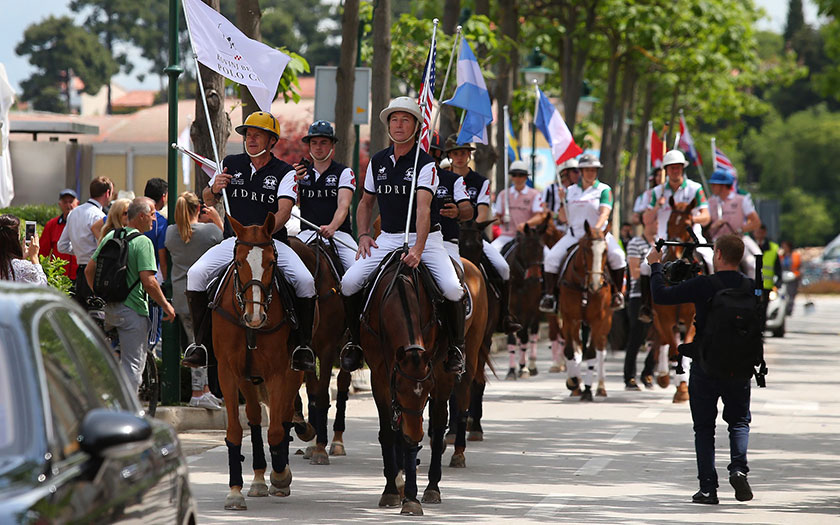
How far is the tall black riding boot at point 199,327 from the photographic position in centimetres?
1028

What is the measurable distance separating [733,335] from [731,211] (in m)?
13.2

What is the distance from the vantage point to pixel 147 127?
184ft

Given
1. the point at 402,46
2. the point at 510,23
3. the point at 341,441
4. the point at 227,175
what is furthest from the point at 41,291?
the point at 510,23

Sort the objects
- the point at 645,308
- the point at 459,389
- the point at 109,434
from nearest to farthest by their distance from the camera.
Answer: the point at 109,434
the point at 459,389
the point at 645,308

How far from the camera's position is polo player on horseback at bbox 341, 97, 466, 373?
10430 mm

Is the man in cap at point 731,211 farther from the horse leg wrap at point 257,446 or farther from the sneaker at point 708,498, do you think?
the horse leg wrap at point 257,446

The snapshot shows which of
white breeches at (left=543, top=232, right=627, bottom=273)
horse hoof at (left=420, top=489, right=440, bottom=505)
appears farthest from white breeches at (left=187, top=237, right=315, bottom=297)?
white breeches at (left=543, top=232, right=627, bottom=273)

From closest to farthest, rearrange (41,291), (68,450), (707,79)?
(68,450)
(41,291)
(707,79)

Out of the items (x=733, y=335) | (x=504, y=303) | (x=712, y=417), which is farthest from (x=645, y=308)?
(x=733, y=335)

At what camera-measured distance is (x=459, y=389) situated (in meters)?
11.8

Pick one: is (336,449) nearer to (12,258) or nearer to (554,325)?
(12,258)

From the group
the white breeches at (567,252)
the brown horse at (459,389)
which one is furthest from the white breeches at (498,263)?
the white breeches at (567,252)

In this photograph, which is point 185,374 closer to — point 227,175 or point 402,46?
point 227,175

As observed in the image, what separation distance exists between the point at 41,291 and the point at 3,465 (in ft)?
3.72
